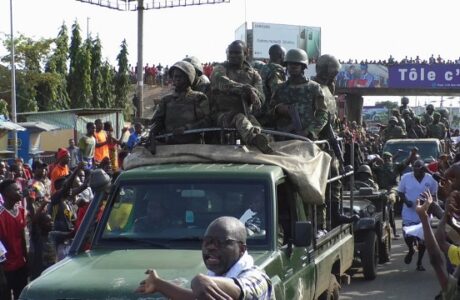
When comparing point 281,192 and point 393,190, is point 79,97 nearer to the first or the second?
point 393,190

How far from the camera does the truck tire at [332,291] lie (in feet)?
26.3

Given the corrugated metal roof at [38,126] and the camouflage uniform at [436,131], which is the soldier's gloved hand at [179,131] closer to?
the camouflage uniform at [436,131]

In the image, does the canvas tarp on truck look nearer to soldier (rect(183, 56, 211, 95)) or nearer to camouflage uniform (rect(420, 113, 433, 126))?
soldier (rect(183, 56, 211, 95))

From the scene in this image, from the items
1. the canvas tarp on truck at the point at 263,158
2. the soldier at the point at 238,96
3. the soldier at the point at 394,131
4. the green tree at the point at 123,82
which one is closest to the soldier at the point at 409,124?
the soldier at the point at 394,131

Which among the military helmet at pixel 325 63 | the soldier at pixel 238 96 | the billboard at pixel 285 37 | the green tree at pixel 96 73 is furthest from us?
the billboard at pixel 285 37

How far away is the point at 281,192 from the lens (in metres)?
6.97

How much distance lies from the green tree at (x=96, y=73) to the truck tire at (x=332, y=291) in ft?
119

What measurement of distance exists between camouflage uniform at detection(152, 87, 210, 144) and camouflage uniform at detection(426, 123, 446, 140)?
54.2 feet

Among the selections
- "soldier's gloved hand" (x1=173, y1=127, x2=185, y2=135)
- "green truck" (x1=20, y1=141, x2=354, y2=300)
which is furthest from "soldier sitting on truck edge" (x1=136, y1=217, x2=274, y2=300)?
"soldier's gloved hand" (x1=173, y1=127, x2=185, y2=135)

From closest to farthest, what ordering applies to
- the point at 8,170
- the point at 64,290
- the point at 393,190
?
1. the point at 64,290
2. the point at 8,170
3. the point at 393,190

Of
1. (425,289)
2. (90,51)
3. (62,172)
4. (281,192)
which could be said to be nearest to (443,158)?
(425,289)

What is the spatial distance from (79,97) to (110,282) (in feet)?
128

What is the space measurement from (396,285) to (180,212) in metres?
5.91

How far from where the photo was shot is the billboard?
61.2 meters
